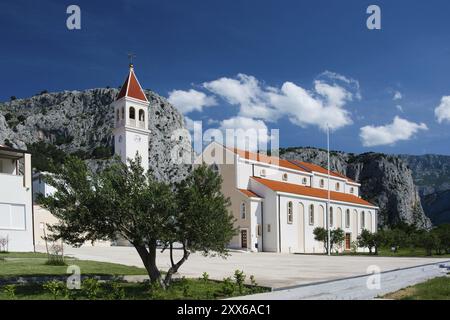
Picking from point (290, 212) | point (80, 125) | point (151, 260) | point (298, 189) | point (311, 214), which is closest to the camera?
point (151, 260)

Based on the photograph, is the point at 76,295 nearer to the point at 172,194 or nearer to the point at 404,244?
the point at 172,194

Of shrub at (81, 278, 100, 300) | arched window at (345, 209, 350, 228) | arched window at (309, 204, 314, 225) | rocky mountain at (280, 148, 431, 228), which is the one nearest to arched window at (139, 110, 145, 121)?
arched window at (309, 204, 314, 225)

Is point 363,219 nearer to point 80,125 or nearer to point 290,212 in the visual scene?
point 290,212

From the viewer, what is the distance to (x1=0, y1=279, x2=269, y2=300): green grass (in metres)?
13.7

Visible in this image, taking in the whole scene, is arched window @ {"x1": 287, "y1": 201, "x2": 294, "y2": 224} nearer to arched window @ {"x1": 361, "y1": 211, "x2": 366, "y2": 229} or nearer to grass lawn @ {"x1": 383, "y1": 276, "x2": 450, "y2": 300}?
arched window @ {"x1": 361, "y1": 211, "x2": 366, "y2": 229}

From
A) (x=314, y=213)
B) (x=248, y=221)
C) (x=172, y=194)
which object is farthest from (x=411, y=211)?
(x=172, y=194)

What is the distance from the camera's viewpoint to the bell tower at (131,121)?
56.0 m

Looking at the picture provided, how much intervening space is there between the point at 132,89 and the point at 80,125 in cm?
9289

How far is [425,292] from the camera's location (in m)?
13.6

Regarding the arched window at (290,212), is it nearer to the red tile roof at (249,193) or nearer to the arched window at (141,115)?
the red tile roof at (249,193)

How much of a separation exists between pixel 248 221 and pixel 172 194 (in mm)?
39693

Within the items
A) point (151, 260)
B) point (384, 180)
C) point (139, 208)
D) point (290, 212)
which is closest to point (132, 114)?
point (290, 212)

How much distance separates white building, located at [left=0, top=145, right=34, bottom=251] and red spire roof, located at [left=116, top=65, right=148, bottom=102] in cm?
1919

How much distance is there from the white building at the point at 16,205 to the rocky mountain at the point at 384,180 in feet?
382
